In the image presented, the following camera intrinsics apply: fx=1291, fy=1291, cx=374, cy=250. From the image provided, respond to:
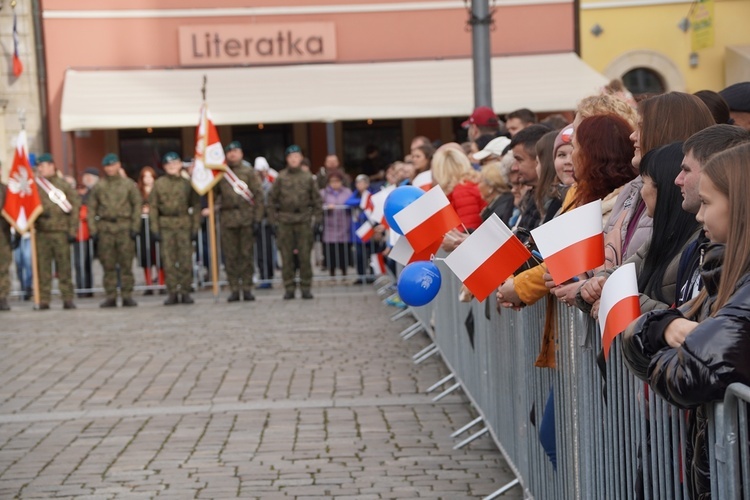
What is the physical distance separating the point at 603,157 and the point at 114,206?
1337cm

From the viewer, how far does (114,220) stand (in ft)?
58.6

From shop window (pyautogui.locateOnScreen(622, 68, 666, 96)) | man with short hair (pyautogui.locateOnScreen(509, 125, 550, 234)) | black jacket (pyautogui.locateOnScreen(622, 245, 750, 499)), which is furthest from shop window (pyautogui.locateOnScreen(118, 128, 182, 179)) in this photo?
black jacket (pyautogui.locateOnScreen(622, 245, 750, 499))

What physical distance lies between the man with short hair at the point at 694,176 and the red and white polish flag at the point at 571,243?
63 centimetres

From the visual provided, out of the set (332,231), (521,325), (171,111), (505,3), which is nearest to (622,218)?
(521,325)

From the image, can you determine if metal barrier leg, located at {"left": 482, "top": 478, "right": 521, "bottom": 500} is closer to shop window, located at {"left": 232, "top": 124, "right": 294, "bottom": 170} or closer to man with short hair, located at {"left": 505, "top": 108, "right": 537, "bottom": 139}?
man with short hair, located at {"left": 505, "top": 108, "right": 537, "bottom": 139}

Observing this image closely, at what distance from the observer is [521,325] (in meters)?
5.86

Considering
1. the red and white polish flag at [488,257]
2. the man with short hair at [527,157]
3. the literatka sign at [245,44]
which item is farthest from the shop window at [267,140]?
the red and white polish flag at [488,257]

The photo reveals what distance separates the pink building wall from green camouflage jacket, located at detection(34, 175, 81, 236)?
11.9m

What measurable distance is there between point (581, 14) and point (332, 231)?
12.9 meters

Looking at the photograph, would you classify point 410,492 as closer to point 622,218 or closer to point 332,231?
point 622,218

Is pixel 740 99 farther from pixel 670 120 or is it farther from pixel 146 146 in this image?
pixel 146 146

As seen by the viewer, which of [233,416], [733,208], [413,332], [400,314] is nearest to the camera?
[733,208]

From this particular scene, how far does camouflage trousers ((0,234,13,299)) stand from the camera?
693 inches

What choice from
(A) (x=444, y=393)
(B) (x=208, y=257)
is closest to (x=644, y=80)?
(B) (x=208, y=257)
